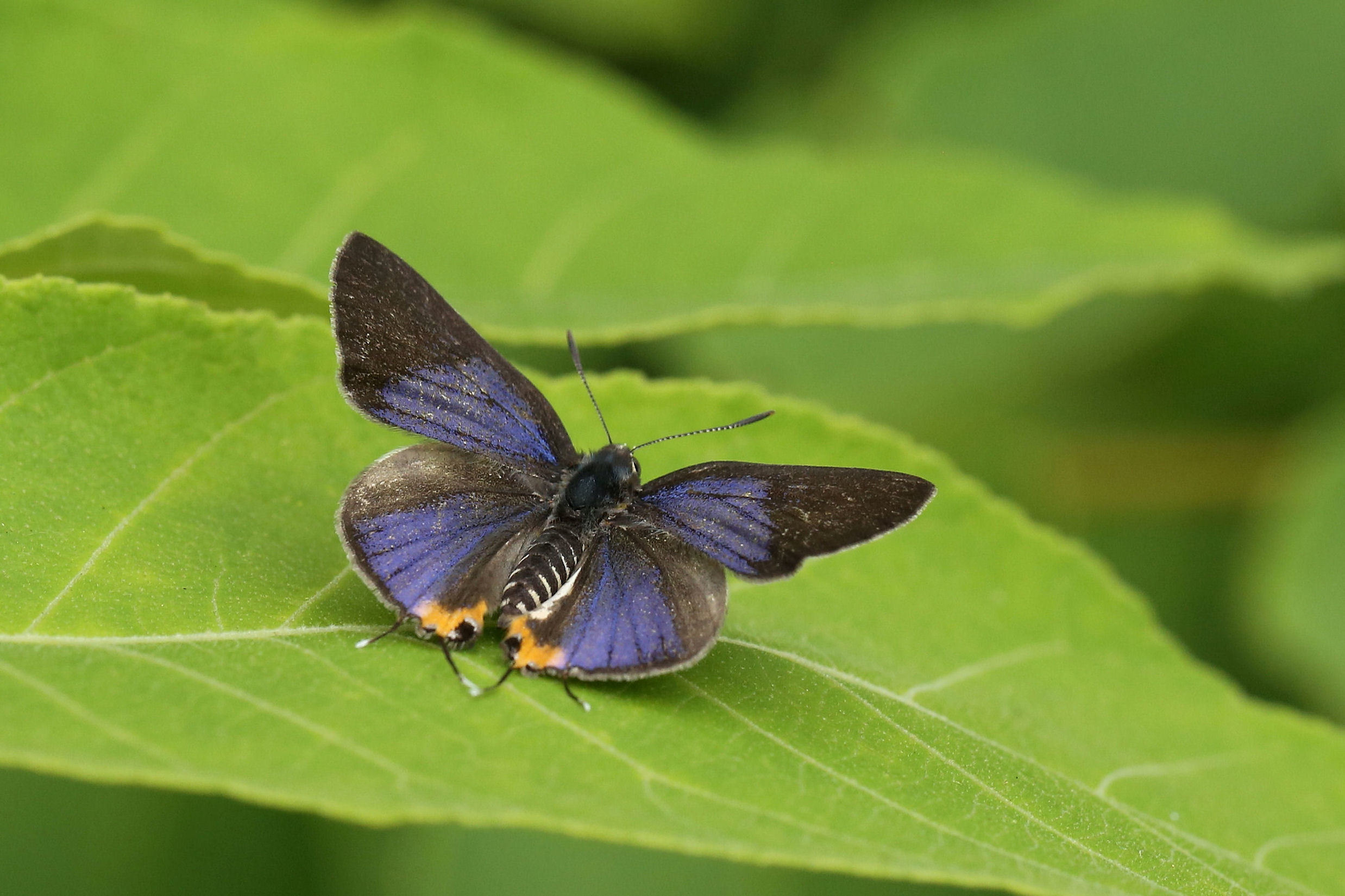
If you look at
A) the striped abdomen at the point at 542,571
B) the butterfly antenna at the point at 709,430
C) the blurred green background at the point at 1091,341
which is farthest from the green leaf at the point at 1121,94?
the striped abdomen at the point at 542,571

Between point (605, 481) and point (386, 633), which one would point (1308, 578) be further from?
point (386, 633)

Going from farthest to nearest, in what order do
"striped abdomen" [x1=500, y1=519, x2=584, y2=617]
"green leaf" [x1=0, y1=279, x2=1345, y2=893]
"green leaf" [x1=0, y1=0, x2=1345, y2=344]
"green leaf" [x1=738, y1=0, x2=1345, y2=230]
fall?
"green leaf" [x1=738, y1=0, x2=1345, y2=230], "green leaf" [x1=0, y1=0, x2=1345, y2=344], "striped abdomen" [x1=500, y1=519, x2=584, y2=617], "green leaf" [x1=0, y1=279, x2=1345, y2=893]

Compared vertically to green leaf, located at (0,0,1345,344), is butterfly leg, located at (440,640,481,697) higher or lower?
lower

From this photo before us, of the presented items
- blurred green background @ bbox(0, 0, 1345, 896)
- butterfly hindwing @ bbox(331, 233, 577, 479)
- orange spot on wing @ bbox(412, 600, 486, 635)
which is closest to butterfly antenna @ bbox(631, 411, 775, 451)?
butterfly hindwing @ bbox(331, 233, 577, 479)

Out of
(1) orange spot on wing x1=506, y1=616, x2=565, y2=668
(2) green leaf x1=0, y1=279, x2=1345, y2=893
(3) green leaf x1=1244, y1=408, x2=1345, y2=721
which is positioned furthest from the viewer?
(3) green leaf x1=1244, y1=408, x2=1345, y2=721

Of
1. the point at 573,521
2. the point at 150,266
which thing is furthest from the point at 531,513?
the point at 150,266

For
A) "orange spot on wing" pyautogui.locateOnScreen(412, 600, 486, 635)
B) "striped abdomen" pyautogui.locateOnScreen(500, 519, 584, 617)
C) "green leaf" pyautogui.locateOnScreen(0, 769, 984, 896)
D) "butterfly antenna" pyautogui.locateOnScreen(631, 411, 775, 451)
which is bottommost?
"green leaf" pyautogui.locateOnScreen(0, 769, 984, 896)

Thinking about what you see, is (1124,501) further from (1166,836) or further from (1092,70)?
(1166,836)

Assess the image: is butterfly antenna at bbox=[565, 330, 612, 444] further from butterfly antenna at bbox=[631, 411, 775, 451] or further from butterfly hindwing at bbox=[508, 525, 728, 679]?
butterfly hindwing at bbox=[508, 525, 728, 679]
